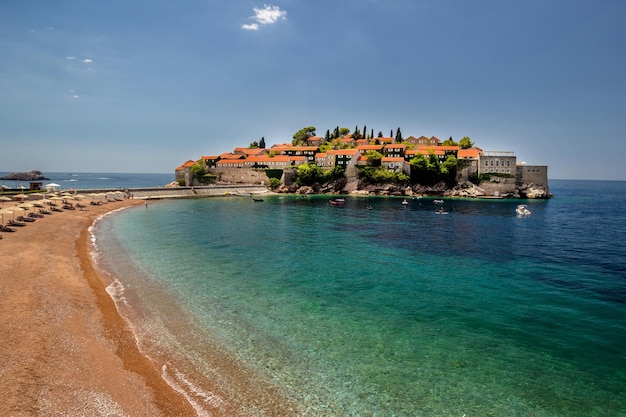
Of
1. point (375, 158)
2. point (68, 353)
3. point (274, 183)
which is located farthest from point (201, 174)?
point (68, 353)

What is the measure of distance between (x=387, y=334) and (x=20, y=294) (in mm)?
19837

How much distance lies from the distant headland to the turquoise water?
71.5 m

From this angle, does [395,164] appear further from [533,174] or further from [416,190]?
[533,174]

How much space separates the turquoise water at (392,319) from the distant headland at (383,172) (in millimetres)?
71466

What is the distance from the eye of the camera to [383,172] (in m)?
106

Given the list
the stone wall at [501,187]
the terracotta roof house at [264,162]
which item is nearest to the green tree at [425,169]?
the stone wall at [501,187]

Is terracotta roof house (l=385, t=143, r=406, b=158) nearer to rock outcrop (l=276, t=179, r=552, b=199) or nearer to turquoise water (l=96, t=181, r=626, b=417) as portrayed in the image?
rock outcrop (l=276, t=179, r=552, b=199)

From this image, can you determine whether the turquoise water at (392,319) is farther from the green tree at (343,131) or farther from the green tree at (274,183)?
the green tree at (343,131)

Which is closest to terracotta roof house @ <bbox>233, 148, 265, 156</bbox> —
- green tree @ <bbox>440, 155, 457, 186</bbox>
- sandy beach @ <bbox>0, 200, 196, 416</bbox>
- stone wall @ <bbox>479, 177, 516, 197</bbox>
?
green tree @ <bbox>440, 155, 457, 186</bbox>

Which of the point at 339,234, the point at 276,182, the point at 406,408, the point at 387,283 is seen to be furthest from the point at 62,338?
the point at 276,182

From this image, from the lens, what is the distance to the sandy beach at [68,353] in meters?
9.70

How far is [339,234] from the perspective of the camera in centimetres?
4119

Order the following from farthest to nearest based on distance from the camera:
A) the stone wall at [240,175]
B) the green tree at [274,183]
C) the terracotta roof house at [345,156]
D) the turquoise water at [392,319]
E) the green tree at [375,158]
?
the stone wall at [240,175] → the green tree at [274,183] → the terracotta roof house at [345,156] → the green tree at [375,158] → the turquoise water at [392,319]

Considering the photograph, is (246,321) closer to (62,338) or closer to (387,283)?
(62,338)
